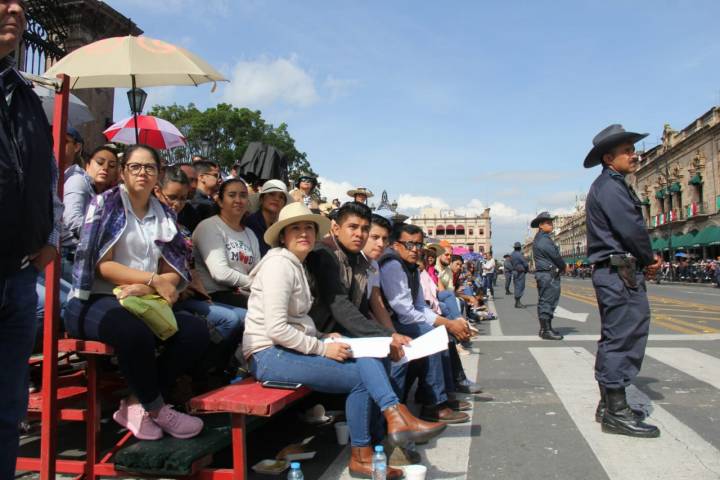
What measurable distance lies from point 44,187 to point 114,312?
3.47 feet

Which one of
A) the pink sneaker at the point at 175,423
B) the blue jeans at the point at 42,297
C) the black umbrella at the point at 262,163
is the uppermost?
the black umbrella at the point at 262,163

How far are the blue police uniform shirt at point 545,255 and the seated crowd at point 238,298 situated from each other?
558 cm

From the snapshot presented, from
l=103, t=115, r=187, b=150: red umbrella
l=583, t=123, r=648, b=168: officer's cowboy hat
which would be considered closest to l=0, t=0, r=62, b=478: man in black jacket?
l=583, t=123, r=648, b=168: officer's cowboy hat

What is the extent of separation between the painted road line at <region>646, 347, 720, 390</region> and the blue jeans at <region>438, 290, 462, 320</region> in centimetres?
257

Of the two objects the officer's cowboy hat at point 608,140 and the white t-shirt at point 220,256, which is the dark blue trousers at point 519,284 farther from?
the white t-shirt at point 220,256

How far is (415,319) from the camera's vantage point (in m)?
4.88

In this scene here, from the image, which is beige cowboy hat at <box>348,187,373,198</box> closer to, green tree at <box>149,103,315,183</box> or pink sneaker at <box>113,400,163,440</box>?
pink sneaker at <box>113,400,163,440</box>

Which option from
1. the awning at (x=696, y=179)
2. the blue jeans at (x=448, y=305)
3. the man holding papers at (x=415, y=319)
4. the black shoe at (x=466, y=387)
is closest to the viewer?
the man holding papers at (x=415, y=319)

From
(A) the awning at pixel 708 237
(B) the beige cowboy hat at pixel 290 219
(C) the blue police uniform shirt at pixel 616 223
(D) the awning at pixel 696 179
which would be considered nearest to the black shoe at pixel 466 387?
(C) the blue police uniform shirt at pixel 616 223

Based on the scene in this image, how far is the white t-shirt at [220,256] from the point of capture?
4469 millimetres

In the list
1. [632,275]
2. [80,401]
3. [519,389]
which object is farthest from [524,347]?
[80,401]

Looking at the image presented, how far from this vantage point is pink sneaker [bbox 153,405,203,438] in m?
3.03

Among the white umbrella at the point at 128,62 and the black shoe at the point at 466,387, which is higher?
the white umbrella at the point at 128,62

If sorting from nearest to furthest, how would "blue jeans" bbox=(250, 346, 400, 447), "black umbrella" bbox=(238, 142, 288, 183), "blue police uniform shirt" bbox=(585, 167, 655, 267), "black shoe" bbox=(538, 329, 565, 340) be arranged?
"blue jeans" bbox=(250, 346, 400, 447)
"blue police uniform shirt" bbox=(585, 167, 655, 267)
"black umbrella" bbox=(238, 142, 288, 183)
"black shoe" bbox=(538, 329, 565, 340)
